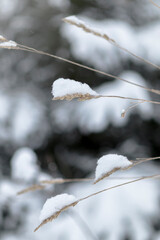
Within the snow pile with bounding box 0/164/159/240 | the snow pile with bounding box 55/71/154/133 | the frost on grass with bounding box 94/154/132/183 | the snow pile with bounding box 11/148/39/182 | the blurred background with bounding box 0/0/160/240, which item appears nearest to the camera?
the frost on grass with bounding box 94/154/132/183

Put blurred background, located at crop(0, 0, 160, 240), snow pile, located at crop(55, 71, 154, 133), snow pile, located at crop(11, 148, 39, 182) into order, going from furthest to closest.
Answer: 1. snow pile, located at crop(55, 71, 154, 133)
2. blurred background, located at crop(0, 0, 160, 240)
3. snow pile, located at crop(11, 148, 39, 182)

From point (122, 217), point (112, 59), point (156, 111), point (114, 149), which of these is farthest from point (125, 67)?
point (122, 217)

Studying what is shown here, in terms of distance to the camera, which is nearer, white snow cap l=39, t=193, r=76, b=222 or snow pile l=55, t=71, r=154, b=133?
white snow cap l=39, t=193, r=76, b=222

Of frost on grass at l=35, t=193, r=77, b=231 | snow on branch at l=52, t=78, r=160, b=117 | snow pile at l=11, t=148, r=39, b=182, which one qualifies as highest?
snow on branch at l=52, t=78, r=160, b=117

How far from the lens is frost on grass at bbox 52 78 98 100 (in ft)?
1.34

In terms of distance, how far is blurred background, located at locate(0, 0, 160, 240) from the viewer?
2.01 metres

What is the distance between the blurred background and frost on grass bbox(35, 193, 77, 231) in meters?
1.54

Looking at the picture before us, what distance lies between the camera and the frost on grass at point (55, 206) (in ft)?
1.33

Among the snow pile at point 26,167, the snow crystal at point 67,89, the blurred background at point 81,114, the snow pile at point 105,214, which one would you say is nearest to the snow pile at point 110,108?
the blurred background at point 81,114

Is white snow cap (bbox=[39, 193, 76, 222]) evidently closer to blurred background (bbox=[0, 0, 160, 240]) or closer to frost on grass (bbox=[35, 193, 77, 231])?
frost on grass (bbox=[35, 193, 77, 231])

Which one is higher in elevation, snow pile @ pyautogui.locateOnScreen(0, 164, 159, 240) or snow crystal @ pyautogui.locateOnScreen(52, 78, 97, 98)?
snow crystal @ pyautogui.locateOnScreen(52, 78, 97, 98)

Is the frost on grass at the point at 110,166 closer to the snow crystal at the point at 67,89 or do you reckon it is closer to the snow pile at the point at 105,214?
the snow crystal at the point at 67,89

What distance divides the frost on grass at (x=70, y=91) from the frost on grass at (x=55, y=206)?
123 millimetres

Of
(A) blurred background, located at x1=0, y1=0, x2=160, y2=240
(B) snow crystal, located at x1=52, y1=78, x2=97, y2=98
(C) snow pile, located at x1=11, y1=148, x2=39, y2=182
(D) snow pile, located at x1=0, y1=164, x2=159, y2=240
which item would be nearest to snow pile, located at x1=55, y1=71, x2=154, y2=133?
(A) blurred background, located at x1=0, y1=0, x2=160, y2=240
